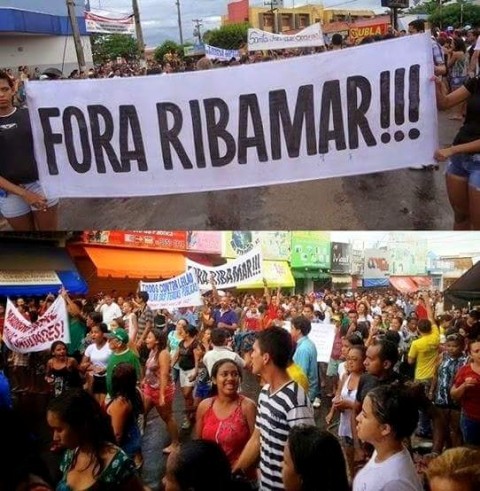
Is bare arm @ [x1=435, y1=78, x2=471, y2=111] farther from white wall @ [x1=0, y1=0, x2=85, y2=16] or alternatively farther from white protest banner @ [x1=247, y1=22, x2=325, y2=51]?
white protest banner @ [x1=247, y1=22, x2=325, y2=51]

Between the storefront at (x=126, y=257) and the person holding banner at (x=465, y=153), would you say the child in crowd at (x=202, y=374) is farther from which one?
the person holding banner at (x=465, y=153)

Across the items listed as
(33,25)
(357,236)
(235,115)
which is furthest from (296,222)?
(33,25)

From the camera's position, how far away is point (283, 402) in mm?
3176

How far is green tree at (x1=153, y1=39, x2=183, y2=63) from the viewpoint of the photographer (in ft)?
32.9

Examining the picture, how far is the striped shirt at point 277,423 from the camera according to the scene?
312 centimetres

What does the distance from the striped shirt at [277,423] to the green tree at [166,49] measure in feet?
24.4

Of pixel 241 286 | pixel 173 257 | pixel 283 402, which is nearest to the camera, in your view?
pixel 283 402

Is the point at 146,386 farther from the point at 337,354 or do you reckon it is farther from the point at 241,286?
the point at 337,354

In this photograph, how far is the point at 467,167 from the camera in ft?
10.4

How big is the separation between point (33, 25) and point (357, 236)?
14.3ft

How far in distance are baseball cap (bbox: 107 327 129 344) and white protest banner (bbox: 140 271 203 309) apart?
0.97ft

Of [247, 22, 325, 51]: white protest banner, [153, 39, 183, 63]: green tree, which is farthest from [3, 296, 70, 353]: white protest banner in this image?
[247, 22, 325, 51]: white protest banner

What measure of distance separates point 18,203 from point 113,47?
1032cm

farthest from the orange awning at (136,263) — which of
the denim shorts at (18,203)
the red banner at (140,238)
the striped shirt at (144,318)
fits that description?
the denim shorts at (18,203)
